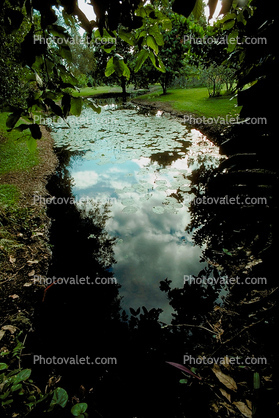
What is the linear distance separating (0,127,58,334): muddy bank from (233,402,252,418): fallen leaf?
6.77 feet

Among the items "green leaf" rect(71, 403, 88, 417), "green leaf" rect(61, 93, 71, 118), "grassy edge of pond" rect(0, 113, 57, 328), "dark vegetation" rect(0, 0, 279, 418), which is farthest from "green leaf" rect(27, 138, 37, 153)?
"green leaf" rect(71, 403, 88, 417)

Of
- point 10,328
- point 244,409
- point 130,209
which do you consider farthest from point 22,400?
point 130,209

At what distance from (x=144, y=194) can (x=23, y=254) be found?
9.34 feet

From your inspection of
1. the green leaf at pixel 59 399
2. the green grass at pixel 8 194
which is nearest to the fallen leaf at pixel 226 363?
the green leaf at pixel 59 399

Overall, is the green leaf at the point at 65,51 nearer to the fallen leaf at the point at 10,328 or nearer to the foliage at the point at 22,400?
the foliage at the point at 22,400

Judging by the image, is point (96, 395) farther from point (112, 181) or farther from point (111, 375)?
point (112, 181)

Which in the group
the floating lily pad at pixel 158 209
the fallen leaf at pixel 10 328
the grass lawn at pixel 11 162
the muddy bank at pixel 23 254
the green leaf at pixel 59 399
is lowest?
the green leaf at pixel 59 399

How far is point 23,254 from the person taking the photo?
2.90 meters

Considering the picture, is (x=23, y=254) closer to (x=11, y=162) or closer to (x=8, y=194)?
(x=8, y=194)

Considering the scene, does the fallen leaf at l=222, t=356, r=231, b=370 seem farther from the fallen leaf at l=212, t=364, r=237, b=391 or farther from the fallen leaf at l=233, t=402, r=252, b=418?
the fallen leaf at l=233, t=402, r=252, b=418

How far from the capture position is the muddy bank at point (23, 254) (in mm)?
2232

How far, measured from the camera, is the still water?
9.66ft

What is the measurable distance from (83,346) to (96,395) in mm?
480

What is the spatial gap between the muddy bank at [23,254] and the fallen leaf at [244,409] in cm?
206
